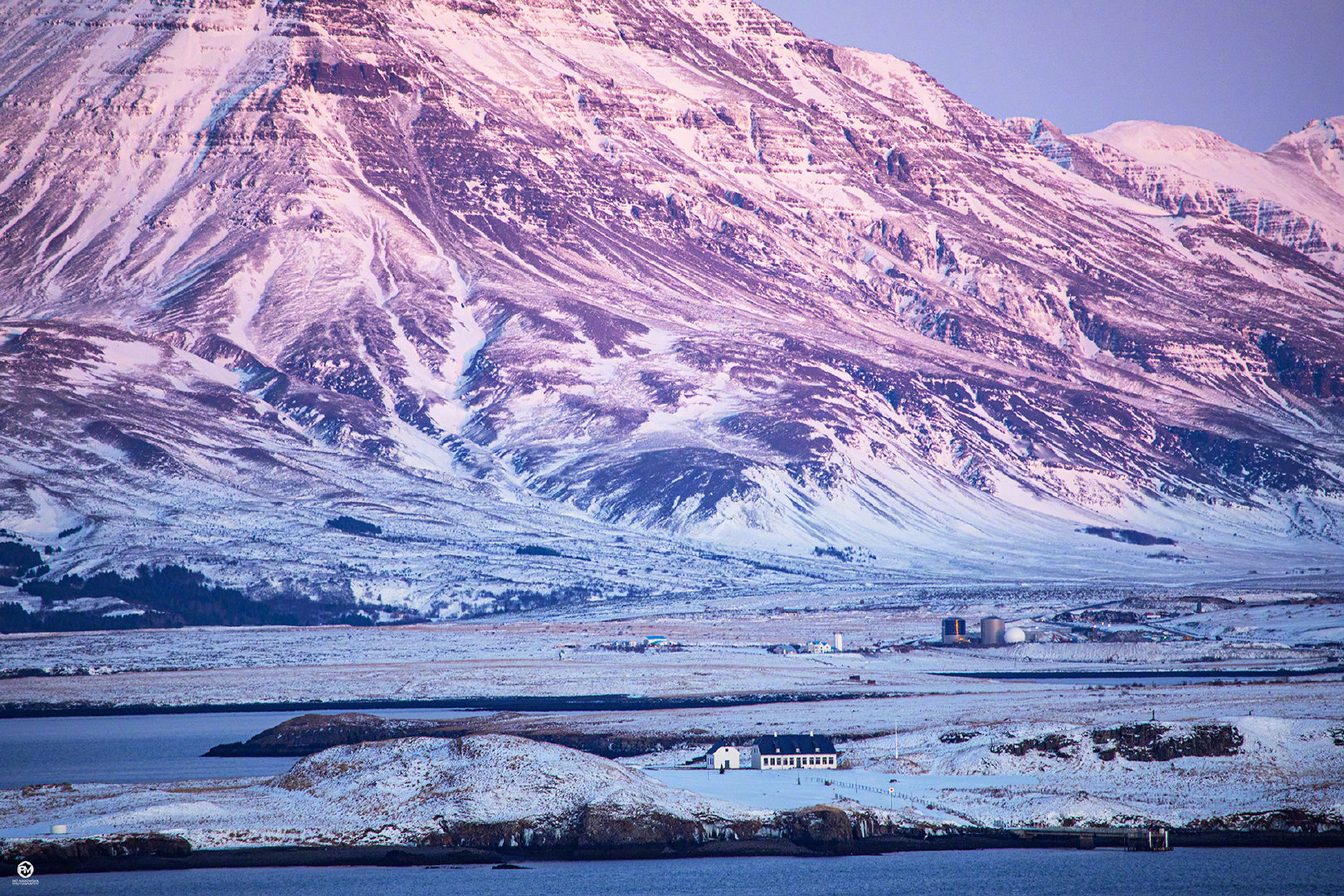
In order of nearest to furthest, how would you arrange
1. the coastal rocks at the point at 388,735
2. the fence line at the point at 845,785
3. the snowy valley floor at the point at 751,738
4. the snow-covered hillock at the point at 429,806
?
the snow-covered hillock at the point at 429,806 → the snowy valley floor at the point at 751,738 → the fence line at the point at 845,785 → the coastal rocks at the point at 388,735

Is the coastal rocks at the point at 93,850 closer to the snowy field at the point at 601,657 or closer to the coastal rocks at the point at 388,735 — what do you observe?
the coastal rocks at the point at 388,735

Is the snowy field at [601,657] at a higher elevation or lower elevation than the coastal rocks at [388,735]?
higher

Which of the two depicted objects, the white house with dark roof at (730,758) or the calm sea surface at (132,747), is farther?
the calm sea surface at (132,747)

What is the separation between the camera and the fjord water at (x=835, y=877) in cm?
6362

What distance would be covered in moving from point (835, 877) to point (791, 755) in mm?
20285

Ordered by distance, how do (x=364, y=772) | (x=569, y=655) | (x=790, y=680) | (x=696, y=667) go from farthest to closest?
1. (x=569, y=655)
2. (x=696, y=667)
3. (x=790, y=680)
4. (x=364, y=772)

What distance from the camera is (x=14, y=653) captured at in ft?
545

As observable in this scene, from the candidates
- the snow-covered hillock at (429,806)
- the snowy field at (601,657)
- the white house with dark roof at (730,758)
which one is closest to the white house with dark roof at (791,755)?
the white house with dark roof at (730,758)

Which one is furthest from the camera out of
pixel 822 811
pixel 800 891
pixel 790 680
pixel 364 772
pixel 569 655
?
pixel 569 655

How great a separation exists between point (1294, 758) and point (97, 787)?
59.1 m

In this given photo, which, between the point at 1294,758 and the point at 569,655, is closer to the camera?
the point at 1294,758

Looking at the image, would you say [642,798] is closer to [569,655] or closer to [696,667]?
[696,667]

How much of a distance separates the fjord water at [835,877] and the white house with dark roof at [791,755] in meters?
16.5

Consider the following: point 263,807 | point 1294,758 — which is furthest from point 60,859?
point 1294,758
